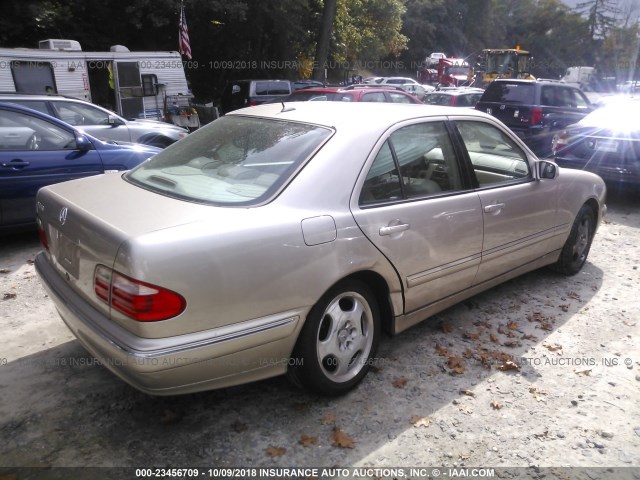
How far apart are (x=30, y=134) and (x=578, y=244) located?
5630 millimetres

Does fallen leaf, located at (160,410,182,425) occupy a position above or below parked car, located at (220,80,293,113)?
below

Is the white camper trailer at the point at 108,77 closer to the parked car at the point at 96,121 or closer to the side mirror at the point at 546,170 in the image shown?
the parked car at the point at 96,121

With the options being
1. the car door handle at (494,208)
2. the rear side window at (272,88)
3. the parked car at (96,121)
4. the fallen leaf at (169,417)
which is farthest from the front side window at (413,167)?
the rear side window at (272,88)

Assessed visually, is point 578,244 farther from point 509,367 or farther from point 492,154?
point 509,367

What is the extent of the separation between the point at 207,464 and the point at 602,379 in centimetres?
255

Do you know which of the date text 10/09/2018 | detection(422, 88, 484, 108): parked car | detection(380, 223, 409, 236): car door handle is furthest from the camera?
detection(422, 88, 484, 108): parked car

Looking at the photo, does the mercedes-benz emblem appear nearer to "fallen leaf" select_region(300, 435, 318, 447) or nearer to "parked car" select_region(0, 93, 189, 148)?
"fallen leaf" select_region(300, 435, 318, 447)

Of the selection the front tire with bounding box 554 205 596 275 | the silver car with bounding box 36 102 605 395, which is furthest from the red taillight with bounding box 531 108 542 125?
the silver car with bounding box 36 102 605 395

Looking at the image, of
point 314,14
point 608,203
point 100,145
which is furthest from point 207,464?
point 314,14

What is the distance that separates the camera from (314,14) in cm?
2427

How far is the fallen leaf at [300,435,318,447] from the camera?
264 centimetres

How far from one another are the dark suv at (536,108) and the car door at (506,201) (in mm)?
7707

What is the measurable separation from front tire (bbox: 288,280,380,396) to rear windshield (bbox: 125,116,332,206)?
70cm

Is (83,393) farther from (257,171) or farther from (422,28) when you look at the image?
(422,28)
